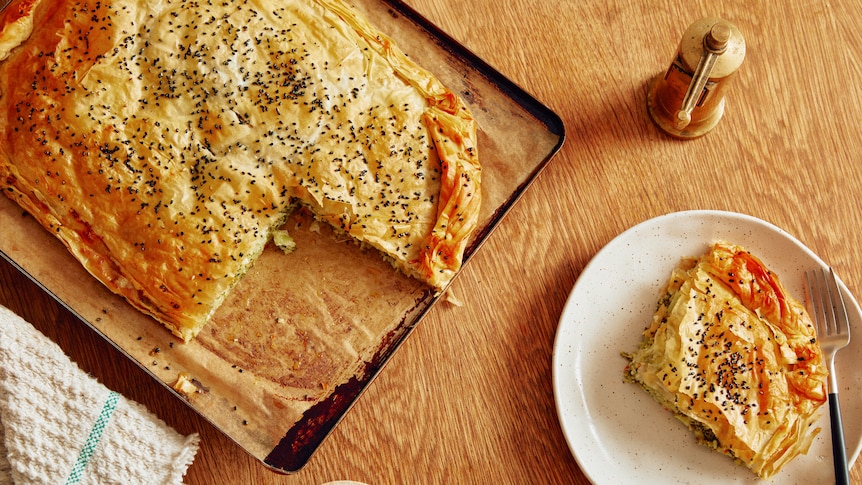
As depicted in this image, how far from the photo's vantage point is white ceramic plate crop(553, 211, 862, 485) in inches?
141

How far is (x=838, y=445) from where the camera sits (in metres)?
3.46

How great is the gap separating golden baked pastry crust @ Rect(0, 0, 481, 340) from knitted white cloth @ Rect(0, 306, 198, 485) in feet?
1.44

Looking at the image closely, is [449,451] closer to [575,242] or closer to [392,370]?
[392,370]

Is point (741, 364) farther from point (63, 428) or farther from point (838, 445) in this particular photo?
point (63, 428)

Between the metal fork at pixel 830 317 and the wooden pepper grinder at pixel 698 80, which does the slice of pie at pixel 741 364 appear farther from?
the wooden pepper grinder at pixel 698 80

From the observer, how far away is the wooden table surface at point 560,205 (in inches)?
146

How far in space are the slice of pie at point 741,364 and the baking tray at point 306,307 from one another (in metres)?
0.97

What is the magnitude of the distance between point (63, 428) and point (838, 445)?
345 cm

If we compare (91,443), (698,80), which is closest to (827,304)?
(698,80)

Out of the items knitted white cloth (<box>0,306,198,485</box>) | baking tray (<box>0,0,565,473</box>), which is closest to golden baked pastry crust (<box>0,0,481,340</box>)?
baking tray (<box>0,0,565,473</box>)

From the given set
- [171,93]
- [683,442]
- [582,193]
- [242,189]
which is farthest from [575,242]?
[171,93]

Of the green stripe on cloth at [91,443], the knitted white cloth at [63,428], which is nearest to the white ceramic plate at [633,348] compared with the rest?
the knitted white cloth at [63,428]

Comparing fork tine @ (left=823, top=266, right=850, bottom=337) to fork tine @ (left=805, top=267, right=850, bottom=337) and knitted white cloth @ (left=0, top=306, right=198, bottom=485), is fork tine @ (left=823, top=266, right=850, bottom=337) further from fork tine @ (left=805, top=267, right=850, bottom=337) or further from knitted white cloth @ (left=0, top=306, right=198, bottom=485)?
knitted white cloth @ (left=0, top=306, right=198, bottom=485)

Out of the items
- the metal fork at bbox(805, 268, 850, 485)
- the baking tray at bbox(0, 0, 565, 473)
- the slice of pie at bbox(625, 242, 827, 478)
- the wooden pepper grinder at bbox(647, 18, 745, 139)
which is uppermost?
the wooden pepper grinder at bbox(647, 18, 745, 139)
